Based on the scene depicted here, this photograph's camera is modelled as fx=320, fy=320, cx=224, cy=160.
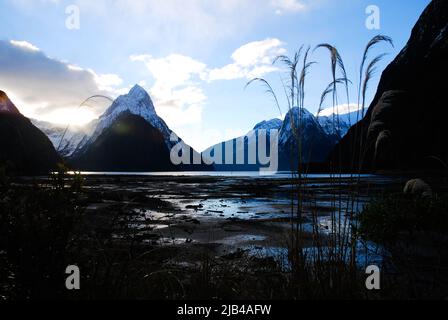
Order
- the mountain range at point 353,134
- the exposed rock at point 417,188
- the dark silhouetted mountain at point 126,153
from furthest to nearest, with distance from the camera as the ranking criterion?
the dark silhouetted mountain at point 126,153 < the exposed rock at point 417,188 < the mountain range at point 353,134

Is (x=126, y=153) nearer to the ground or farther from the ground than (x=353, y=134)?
farther from the ground

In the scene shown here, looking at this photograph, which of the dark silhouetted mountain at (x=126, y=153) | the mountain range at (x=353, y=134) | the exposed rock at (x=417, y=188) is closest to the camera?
the mountain range at (x=353, y=134)

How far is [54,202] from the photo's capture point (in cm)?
303

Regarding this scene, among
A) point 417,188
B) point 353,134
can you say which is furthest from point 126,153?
point 353,134

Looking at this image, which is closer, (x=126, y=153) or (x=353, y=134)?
(x=353, y=134)

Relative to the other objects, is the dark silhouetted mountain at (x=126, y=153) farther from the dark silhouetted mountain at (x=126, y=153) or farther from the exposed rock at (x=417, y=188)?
the exposed rock at (x=417, y=188)

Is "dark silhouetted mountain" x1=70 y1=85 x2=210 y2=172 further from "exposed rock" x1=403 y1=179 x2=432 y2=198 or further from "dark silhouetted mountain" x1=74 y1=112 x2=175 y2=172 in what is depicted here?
"exposed rock" x1=403 y1=179 x2=432 y2=198

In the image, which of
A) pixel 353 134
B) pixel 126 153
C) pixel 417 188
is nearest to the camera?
pixel 353 134

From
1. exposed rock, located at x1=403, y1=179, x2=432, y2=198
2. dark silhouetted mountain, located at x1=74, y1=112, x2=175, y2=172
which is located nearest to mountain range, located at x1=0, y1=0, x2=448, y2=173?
dark silhouetted mountain, located at x1=74, y1=112, x2=175, y2=172

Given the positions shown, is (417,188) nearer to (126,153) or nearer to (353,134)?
(353,134)

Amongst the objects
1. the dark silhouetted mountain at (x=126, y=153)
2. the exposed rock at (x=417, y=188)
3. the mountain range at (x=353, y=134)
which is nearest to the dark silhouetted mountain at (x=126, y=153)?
the dark silhouetted mountain at (x=126, y=153)
